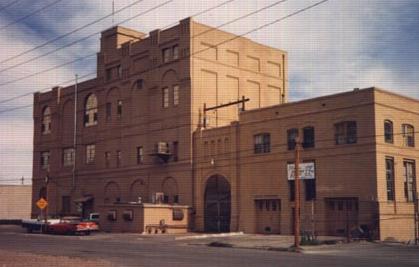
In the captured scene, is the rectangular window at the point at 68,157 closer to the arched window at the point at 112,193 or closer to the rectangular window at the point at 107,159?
the rectangular window at the point at 107,159

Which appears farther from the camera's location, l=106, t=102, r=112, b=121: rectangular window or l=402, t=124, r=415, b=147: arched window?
l=106, t=102, r=112, b=121: rectangular window

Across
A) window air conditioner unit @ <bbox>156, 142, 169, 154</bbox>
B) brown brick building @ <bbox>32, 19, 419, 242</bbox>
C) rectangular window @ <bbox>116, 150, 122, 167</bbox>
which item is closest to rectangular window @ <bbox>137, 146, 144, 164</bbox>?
brown brick building @ <bbox>32, 19, 419, 242</bbox>

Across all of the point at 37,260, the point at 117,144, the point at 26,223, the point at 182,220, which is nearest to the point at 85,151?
the point at 117,144

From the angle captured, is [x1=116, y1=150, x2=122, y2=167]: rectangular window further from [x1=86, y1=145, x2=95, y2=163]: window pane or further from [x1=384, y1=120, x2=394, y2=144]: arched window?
[x1=384, y1=120, x2=394, y2=144]: arched window

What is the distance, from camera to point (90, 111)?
70.8 metres

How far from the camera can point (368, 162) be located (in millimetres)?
43000

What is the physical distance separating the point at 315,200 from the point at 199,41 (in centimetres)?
2050

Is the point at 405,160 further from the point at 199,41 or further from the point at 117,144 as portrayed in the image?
the point at 117,144

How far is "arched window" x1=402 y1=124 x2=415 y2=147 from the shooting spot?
46.5m

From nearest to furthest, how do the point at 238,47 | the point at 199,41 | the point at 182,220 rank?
the point at 182,220
the point at 199,41
the point at 238,47

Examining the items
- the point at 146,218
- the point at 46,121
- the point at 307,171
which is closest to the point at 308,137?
the point at 307,171

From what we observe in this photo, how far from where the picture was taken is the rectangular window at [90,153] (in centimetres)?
6923

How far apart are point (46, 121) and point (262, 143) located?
121 ft

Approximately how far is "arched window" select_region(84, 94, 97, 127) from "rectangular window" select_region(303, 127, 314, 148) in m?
29.9
